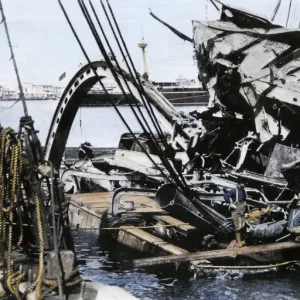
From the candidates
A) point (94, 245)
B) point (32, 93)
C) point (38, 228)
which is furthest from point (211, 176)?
point (32, 93)

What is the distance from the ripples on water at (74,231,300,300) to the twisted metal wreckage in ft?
7.62

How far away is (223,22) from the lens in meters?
24.8

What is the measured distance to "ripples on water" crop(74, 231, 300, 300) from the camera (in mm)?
13227

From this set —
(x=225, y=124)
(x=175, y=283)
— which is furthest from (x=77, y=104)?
(x=175, y=283)

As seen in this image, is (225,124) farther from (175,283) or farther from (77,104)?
(175,283)

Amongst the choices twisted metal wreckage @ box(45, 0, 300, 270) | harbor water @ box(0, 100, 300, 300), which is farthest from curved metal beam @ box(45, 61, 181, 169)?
harbor water @ box(0, 100, 300, 300)

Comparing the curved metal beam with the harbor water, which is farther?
the curved metal beam

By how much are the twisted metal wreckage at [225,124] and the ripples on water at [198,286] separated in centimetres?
232

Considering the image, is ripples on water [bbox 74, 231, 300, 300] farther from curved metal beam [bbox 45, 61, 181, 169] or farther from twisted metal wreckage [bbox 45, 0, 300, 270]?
curved metal beam [bbox 45, 61, 181, 169]

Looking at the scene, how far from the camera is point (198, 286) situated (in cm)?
1373

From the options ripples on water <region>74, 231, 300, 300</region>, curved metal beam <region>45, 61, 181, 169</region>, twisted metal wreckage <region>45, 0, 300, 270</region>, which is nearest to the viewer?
ripples on water <region>74, 231, 300, 300</region>

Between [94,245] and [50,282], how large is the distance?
12.0 m

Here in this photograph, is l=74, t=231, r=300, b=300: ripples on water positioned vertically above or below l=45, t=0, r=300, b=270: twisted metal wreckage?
below

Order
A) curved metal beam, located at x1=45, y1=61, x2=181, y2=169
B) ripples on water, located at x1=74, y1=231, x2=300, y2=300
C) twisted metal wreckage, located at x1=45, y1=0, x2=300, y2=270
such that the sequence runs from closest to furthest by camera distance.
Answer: ripples on water, located at x1=74, y1=231, x2=300, y2=300
twisted metal wreckage, located at x1=45, y1=0, x2=300, y2=270
curved metal beam, located at x1=45, y1=61, x2=181, y2=169
